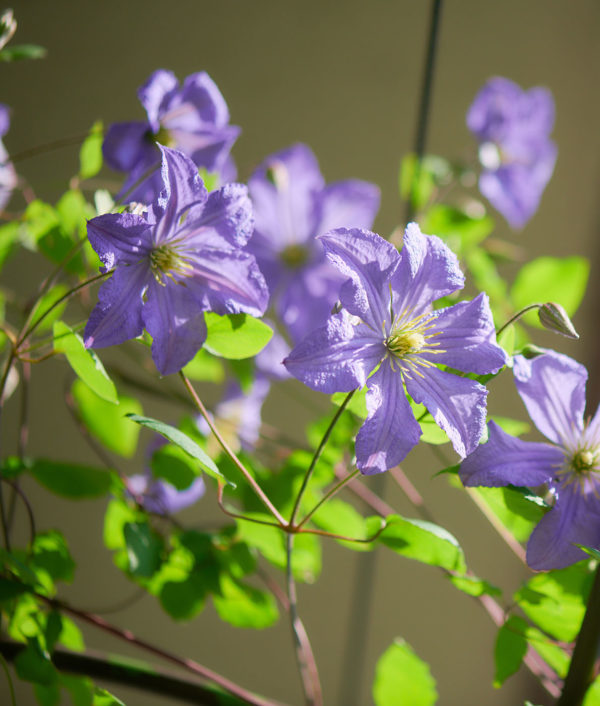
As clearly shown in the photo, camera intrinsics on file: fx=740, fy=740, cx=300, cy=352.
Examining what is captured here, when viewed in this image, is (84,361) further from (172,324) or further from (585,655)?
(585,655)

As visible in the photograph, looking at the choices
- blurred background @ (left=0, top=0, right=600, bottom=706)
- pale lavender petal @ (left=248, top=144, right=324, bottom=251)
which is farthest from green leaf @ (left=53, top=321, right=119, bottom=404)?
blurred background @ (left=0, top=0, right=600, bottom=706)

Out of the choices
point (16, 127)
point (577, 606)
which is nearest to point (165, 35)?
point (16, 127)

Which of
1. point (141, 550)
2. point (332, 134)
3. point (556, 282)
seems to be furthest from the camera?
point (332, 134)

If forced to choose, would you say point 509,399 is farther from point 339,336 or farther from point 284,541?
point 339,336

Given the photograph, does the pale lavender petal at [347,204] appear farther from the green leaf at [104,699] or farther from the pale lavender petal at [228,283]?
the green leaf at [104,699]

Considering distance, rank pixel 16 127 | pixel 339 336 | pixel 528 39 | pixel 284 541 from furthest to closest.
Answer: pixel 528 39, pixel 16 127, pixel 284 541, pixel 339 336

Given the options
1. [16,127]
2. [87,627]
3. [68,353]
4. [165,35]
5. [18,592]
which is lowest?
[87,627]

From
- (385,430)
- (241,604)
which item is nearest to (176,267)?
(385,430)
